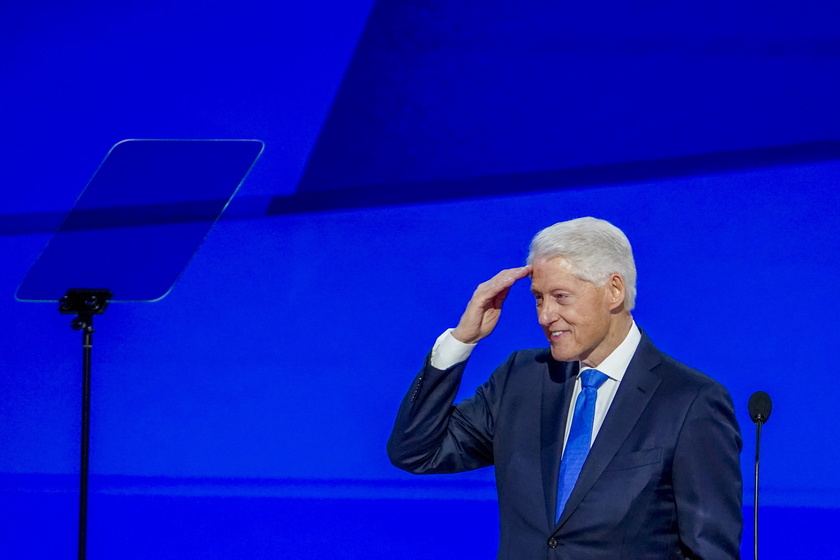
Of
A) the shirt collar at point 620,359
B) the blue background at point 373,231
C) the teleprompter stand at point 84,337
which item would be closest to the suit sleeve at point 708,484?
the shirt collar at point 620,359

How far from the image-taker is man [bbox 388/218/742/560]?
5.76 ft

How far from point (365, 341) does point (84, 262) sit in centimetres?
87

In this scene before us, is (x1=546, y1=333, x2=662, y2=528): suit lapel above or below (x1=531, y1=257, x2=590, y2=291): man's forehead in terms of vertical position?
below

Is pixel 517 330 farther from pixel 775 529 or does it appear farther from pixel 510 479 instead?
pixel 510 479

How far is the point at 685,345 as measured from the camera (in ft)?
9.32

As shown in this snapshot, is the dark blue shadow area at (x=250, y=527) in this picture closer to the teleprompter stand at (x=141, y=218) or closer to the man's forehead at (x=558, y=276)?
the teleprompter stand at (x=141, y=218)

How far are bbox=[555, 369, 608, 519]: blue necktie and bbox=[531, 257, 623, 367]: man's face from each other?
0.05 metres

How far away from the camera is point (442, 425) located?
79.5 inches

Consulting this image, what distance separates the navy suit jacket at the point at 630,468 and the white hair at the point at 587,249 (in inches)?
6.3

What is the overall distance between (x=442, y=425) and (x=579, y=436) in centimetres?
28

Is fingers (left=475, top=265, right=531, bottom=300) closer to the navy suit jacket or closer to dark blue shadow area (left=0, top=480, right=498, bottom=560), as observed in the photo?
the navy suit jacket

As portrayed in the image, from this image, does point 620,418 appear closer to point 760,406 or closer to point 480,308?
point 480,308

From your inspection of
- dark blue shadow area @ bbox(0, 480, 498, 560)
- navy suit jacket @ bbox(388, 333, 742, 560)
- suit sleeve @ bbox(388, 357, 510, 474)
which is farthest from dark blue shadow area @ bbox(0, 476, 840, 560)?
navy suit jacket @ bbox(388, 333, 742, 560)

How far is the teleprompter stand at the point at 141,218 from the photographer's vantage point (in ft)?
10.2
